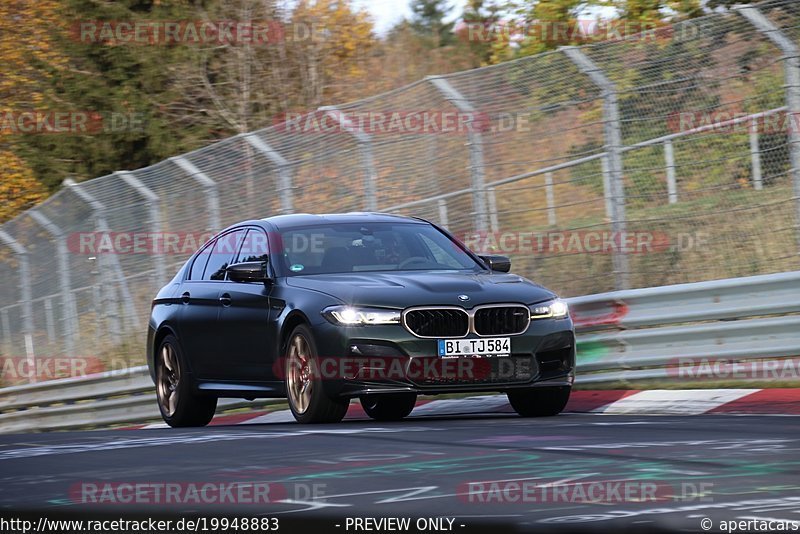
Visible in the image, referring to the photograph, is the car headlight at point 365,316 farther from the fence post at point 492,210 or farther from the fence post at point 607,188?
the fence post at point 492,210

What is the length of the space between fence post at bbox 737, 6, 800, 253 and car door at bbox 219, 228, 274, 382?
3.80 m

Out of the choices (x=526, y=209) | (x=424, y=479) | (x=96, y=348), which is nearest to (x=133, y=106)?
(x=96, y=348)

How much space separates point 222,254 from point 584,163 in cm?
342

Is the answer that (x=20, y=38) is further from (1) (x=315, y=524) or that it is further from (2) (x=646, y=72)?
(1) (x=315, y=524)

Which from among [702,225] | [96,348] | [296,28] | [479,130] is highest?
[296,28]

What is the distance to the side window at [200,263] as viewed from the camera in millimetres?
12445

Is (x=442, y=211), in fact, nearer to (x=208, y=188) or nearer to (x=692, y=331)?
(x=208, y=188)

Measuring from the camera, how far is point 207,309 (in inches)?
468

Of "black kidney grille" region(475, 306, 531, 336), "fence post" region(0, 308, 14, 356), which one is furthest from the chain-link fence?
"fence post" region(0, 308, 14, 356)

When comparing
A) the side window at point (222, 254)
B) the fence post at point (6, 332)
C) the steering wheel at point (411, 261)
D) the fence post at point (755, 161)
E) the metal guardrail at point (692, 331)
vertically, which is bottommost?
the fence post at point (6, 332)

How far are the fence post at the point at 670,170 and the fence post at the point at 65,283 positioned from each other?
10345mm

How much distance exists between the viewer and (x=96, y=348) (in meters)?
20.7

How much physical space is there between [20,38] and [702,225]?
26441 mm

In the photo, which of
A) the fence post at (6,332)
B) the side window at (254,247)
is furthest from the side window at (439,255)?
the fence post at (6,332)
